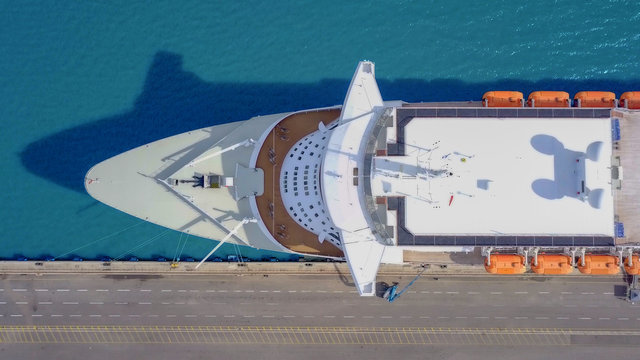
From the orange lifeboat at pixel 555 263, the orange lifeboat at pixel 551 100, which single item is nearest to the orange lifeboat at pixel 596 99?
the orange lifeboat at pixel 551 100

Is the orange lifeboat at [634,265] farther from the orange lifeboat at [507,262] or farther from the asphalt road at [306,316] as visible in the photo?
the asphalt road at [306,316]

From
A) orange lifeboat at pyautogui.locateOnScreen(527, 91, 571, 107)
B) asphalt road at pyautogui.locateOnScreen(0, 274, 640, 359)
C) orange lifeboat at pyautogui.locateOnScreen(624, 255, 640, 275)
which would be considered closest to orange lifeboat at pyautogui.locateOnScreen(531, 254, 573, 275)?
orange lifeboat at pyautogui.locateOnScreen(624, 255, 640, 275)

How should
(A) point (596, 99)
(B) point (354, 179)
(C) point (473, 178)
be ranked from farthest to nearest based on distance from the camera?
(A) point (596, 99)
(B) point (354, 179)
(C) point (473, 178)

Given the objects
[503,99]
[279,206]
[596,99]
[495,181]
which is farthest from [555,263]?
[279,206]

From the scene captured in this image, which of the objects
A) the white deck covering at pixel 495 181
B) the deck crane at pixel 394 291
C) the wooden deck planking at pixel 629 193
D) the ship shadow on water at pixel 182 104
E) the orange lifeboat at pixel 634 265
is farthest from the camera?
the ship shadow on water at pixel 182 104

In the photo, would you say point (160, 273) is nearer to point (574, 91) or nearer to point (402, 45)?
point (402, 45)

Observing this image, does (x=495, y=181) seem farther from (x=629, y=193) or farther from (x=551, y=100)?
(x=551, y=100)

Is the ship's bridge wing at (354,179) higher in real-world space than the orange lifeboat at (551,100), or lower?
lower
